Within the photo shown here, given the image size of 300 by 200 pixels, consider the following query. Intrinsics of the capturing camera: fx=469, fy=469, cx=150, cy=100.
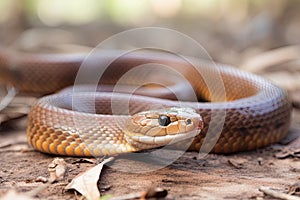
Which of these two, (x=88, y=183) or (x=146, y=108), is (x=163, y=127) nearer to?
(x=88, y=183)

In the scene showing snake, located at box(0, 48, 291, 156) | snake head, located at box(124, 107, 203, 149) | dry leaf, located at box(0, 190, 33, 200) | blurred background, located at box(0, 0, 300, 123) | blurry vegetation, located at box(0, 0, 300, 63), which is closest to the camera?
dry leaf, located at box(0, 190, 33, 200)

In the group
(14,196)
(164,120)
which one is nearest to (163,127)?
(164,120)

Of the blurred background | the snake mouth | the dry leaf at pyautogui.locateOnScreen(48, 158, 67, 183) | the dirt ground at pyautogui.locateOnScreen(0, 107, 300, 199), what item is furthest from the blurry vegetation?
the dry leaf at pyautogui.locateOnScreen(48, 158, 67, 183)

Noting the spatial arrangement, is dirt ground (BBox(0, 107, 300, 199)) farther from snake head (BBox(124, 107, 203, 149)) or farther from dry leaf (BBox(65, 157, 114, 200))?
snake head (BBox(124, 107, 203, 149))

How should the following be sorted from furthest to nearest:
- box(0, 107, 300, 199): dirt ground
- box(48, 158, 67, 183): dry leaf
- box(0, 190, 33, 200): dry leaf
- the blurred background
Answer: the blurred background < box(48, 158, 67, 183): dry leaf < box(0, 107, 300, 199): dirt ground < box(0, 190, 33, 200): dry leaf

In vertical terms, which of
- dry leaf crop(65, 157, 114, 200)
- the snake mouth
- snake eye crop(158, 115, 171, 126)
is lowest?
dry leaf crop(65, 157, 114, 200)

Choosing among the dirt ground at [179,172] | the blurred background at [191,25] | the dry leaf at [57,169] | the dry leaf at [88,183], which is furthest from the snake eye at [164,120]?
the blurred background at [191,25]

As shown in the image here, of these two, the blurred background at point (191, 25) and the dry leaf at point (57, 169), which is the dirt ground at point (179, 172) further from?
the blurred background at point (191, 25)
